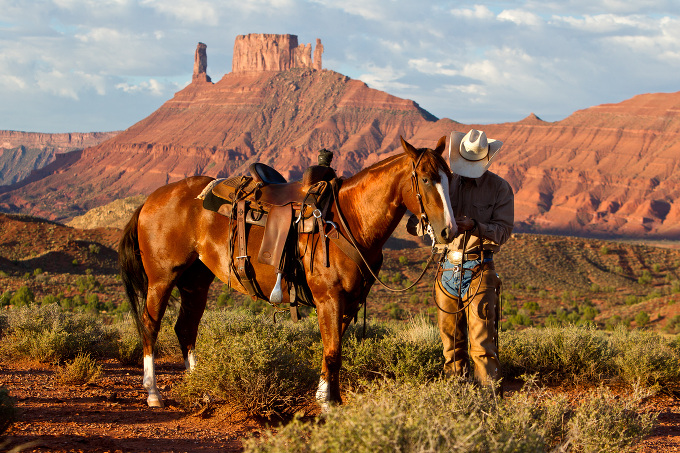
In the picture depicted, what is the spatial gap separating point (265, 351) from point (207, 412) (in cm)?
85

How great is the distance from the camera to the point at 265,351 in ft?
17.1

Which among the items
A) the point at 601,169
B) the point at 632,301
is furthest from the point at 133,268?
the point at 601,169

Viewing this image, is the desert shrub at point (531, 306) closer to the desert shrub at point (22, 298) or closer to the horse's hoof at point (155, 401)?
the desert shrub at point (22, 298)

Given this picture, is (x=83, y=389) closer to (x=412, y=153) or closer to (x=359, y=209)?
(x=359, y=209)

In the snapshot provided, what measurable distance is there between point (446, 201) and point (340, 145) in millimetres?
138758

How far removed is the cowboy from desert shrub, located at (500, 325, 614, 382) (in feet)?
9.30

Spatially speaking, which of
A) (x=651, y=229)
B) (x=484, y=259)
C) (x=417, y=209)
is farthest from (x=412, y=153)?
(x=651, y=229)

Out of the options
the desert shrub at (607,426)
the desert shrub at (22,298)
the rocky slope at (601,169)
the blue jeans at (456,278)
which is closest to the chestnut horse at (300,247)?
the blue jeans at (456,278)

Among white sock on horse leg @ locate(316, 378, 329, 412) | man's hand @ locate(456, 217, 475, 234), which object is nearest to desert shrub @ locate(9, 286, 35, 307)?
white sock on horse leg @ locate(316, 378, 329, 412)

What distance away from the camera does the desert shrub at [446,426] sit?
2662mm

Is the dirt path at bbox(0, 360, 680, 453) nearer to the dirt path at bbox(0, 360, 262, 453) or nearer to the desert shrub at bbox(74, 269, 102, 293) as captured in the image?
the dirt path at bbox(0, 360, 262, 453)

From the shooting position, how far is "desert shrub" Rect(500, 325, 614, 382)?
296 inches

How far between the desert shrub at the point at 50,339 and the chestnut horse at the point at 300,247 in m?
1.82

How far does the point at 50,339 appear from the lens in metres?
7.73
